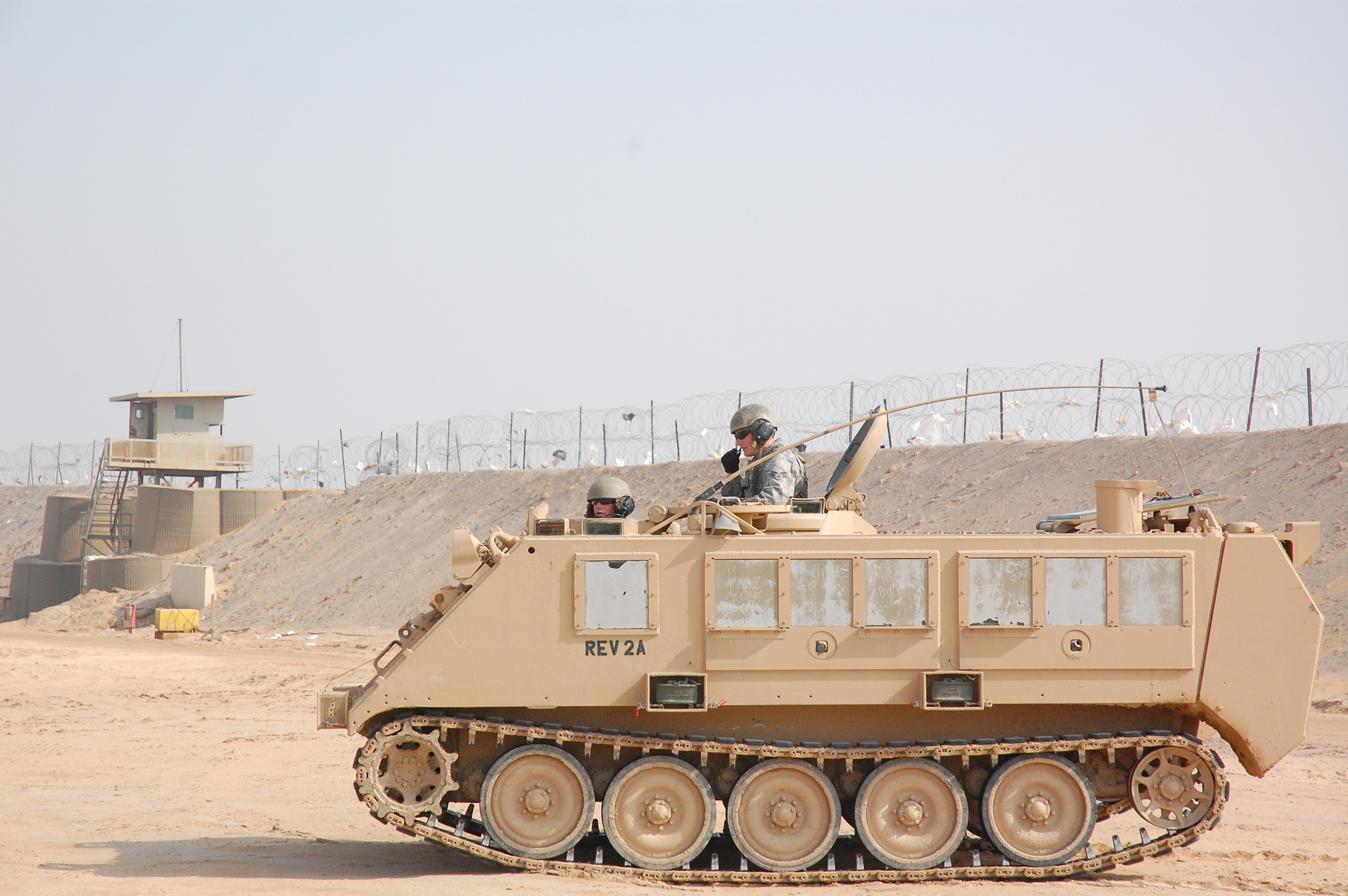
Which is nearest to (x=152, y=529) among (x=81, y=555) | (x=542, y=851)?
(x=81, y=555)

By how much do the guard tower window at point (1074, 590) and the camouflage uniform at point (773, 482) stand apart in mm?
2197

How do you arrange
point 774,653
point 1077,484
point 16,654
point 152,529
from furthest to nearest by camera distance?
point 152,529 → point 1077,484 → point 16,654 → point 774,653

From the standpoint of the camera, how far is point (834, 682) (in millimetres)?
9070

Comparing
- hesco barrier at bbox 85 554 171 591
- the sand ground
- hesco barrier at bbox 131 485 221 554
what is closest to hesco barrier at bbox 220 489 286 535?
hesco barrier at bbox 131 485 221 554

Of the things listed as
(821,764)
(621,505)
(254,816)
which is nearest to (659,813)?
(821,764)

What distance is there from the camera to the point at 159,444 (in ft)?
159

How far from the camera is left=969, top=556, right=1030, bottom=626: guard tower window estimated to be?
912cm

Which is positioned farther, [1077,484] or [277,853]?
[1077,484]

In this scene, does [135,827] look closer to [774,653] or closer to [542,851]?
[542,851]

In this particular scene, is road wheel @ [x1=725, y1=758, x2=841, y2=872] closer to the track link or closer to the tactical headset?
the track link

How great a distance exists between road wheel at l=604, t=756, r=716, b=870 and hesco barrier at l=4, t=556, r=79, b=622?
1660 inches

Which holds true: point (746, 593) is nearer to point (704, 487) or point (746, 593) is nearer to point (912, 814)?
point (912, 814)

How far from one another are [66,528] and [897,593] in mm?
46668

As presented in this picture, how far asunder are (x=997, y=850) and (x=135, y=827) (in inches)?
311
